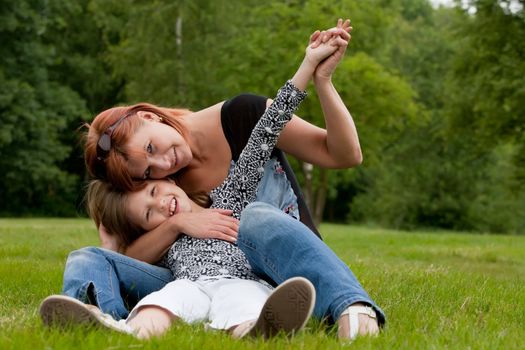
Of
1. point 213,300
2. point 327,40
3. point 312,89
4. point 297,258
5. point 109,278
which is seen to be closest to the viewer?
point 297,258

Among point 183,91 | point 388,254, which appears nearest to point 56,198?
point 183,91

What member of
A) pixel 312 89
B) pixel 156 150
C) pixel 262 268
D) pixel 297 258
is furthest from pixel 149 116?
pixel 312 89

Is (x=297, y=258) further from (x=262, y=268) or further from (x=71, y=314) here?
(x=71, y=314)

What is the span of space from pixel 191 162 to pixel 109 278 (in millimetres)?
819

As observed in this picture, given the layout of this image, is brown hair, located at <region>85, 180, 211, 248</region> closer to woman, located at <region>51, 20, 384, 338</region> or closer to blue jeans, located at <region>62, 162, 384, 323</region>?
woman, located at <region>51, 20, 384, 338</region>

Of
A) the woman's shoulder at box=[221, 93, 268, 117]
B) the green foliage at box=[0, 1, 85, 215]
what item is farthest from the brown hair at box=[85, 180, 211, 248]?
the green foliage at box=[0, 1, 85, 215]

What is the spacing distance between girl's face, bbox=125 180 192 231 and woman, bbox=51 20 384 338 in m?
0.06

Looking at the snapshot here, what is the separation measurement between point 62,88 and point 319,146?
95.8ft

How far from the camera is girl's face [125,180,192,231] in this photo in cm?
378

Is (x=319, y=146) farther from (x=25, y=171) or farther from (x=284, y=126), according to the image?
(x=25, y=171)

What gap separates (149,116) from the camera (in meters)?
3.90

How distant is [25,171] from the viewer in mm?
30172

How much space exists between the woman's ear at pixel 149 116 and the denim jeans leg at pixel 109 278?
0.69 m

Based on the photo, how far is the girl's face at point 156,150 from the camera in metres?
3.70
